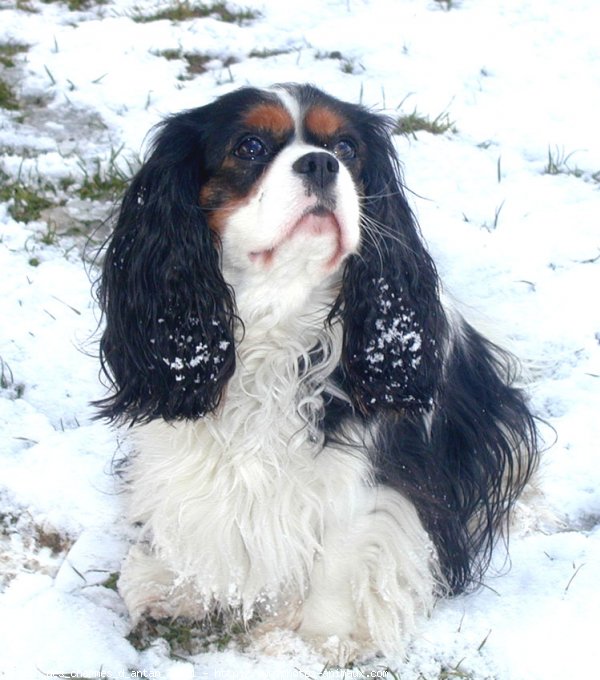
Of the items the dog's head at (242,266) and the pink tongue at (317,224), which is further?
the dog's head at (242,266)

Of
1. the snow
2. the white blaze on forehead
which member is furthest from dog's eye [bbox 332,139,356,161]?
the snow

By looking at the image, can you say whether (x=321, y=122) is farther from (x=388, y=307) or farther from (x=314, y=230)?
(x=388, y=307)

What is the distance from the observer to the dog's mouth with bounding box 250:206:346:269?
2324mm

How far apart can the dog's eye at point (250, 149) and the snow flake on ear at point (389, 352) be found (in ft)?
1.43

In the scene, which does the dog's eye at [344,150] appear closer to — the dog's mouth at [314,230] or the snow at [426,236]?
the dog's mouth at [314,230]

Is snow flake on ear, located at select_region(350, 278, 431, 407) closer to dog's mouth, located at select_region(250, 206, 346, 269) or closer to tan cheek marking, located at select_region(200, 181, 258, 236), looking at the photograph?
dog's mouth, located at select_region(250, 206, 346, 269)

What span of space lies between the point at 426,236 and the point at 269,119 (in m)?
1.83

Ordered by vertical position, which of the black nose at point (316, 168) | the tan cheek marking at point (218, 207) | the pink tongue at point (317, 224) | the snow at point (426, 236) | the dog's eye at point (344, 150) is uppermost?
the black nose at point (316, 168)

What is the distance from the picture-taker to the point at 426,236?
4.20m

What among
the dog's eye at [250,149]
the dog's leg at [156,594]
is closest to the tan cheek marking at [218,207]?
the dog's eye at [250,149]

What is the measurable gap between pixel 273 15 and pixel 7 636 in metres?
4.29

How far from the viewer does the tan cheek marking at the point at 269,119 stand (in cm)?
248

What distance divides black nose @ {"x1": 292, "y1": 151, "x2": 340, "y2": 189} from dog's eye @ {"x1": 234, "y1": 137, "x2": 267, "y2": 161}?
0.18 metres

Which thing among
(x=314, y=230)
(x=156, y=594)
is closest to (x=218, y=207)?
(x=314, y=230)
